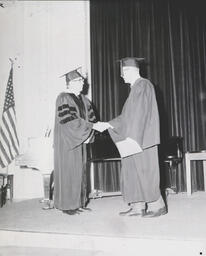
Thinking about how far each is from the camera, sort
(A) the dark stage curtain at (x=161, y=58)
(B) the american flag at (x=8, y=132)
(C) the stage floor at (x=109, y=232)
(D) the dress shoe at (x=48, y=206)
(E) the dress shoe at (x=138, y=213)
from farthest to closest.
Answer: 1. (A) the dark stage curtain at (x=161, y=58)
2. (B) the american flag at (x=8, y=132)
3. (D) the dress shoe at (x=48, y=206)
4. (E) the dress shoe at (x=138, y=213)
5. (C) the stage floor at (x=109, y=232)

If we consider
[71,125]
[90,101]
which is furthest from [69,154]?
[90,101]

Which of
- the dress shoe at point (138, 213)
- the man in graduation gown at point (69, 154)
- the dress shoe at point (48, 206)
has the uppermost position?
the man in graduation gown at point (69, 154)

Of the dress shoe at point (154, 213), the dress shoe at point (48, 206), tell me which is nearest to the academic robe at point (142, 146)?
the dress shoe at point (154, 213)

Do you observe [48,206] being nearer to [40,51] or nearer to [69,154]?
[69,154]

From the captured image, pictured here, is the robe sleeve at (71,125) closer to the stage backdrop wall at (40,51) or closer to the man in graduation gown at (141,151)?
the man in graduation gown at (141,151)

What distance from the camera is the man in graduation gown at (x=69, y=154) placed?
135 inches

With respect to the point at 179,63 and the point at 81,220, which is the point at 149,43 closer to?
the point at 179,63

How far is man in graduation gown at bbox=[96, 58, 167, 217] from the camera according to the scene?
299 cm

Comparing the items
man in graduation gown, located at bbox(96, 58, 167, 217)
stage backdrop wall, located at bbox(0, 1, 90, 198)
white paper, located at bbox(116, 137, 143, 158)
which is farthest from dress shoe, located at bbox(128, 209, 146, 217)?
stage backdrop wall, located at bbox(0, 1, 90, 198)

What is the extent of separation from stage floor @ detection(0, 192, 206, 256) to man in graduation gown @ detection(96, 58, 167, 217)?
0.19m

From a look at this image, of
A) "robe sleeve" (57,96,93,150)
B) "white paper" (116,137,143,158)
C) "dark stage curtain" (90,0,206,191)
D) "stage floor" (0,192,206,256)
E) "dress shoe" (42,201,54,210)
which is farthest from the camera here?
"dark stage curtain" (90,0,206,191)

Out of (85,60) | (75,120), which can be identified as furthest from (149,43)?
(75,120)

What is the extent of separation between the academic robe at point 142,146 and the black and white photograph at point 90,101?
0.82 feet

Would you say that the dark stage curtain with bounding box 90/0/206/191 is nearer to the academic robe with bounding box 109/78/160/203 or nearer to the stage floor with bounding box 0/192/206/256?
the stage floor with bounding box 0/192/206/256
